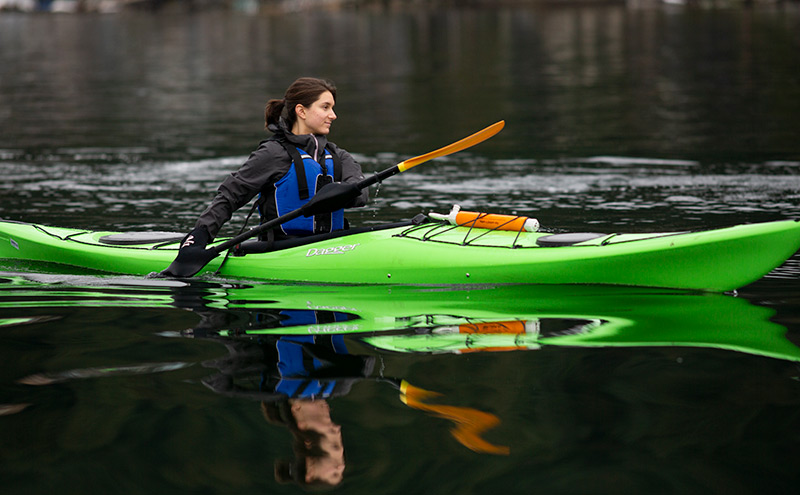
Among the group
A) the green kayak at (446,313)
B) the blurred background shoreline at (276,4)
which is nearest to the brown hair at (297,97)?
the green kayak at (446,313)

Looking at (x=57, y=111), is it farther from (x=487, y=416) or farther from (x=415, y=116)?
(x=487, y=416)

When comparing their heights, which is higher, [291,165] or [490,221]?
[291,165]

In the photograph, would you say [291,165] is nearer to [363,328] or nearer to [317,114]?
[317,114]

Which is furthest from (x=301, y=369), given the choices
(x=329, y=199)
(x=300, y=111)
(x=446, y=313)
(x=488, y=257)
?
(x=300, y=111)

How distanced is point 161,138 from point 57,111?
183 inches

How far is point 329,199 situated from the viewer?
545 cm

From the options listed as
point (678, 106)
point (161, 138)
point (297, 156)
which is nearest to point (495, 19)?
point (678, 106)

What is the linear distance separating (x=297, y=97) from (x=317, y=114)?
0.14m

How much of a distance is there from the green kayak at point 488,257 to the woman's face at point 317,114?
0.64m

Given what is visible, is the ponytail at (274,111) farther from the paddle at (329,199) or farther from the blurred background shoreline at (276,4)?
the blurred background shoreline at (276,4)

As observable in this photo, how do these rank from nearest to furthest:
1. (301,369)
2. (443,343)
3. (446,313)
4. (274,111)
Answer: (301,369)
(443,343)
(446,313)
(274,111)

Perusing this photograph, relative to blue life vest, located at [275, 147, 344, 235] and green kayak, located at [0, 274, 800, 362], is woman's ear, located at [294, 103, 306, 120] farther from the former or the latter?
green kayak, located at [0, 274, 800, 362]

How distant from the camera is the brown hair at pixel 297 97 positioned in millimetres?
5488

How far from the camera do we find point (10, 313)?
5.18 m
